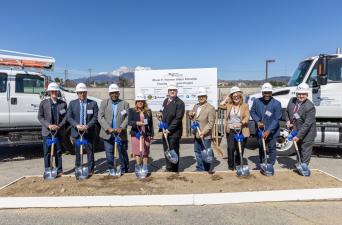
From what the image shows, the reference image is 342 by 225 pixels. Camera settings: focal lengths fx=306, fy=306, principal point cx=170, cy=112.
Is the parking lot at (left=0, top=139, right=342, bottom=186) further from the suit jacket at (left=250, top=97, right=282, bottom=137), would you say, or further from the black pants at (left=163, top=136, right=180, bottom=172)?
the suit jacket at (left=250, top=97, right=282, bottom=137)

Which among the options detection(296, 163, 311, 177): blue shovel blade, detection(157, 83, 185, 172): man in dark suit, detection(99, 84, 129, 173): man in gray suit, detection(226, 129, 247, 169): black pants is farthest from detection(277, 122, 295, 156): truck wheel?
detection(99, 84, 129, 173): man in gray suit

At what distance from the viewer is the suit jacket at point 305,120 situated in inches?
251

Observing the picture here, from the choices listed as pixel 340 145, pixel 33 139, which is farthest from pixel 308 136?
pixel 33 139

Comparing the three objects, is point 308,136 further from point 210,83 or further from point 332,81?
point 210,83

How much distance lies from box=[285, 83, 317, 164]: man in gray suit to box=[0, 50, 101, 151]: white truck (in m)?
6.29

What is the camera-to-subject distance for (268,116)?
6426 mm

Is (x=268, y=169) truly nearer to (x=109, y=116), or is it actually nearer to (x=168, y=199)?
(x=168, y=199)

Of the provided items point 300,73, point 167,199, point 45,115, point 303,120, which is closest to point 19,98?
point 45,115

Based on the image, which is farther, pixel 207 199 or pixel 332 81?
pixel 332 81

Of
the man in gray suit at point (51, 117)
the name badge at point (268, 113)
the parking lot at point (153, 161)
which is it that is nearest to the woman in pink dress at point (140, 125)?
the parking lot at point (153, 161)

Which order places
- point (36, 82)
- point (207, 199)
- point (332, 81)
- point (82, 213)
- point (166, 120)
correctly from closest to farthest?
point (82, 213), point (207, 199), point (166, 120), point (332, 81), point (36, 82)

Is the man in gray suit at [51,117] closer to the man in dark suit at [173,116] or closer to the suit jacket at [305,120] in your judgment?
the man in dark suit at [173,116]

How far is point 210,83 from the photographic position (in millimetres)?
10492

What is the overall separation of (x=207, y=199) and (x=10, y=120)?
6.33m
